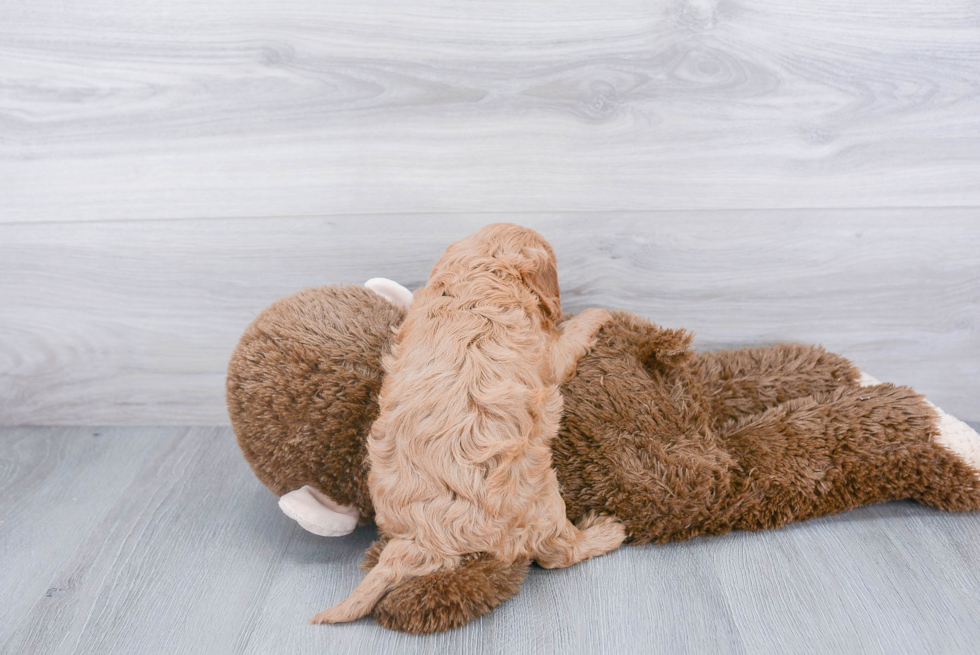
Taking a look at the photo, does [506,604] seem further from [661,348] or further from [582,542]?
[661,348]

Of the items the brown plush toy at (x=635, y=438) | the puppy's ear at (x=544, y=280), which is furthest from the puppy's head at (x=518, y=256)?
the brown plush toy at (x=635, y=438)

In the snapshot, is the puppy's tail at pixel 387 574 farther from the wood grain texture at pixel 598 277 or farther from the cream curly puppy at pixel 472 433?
the wood grain texture at pixel 598 277

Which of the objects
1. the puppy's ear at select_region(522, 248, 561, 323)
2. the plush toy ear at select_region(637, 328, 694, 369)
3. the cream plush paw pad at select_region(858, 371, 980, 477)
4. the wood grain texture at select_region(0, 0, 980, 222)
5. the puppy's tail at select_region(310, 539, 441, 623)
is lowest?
the puppy's tail at select_region(310, 539, 441, 623)

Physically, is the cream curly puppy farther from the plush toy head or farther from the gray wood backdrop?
the gray wood backdrop

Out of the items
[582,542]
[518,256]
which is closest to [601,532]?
[582,542]

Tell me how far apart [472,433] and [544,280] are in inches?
9.8

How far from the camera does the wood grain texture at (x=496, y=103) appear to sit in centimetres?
99

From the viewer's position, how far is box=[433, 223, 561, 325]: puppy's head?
845 millimetres

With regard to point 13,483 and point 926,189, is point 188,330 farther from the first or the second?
point 926,189

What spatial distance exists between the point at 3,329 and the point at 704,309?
47.3 inches

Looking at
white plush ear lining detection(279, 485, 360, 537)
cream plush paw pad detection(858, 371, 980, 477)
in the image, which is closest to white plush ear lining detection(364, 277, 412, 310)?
white plush ear lining detection(279, 485, 360, 537)

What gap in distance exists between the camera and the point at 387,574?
28.4 inches

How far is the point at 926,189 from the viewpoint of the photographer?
1049 millimetres

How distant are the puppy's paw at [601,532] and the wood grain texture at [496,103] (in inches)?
18.6
